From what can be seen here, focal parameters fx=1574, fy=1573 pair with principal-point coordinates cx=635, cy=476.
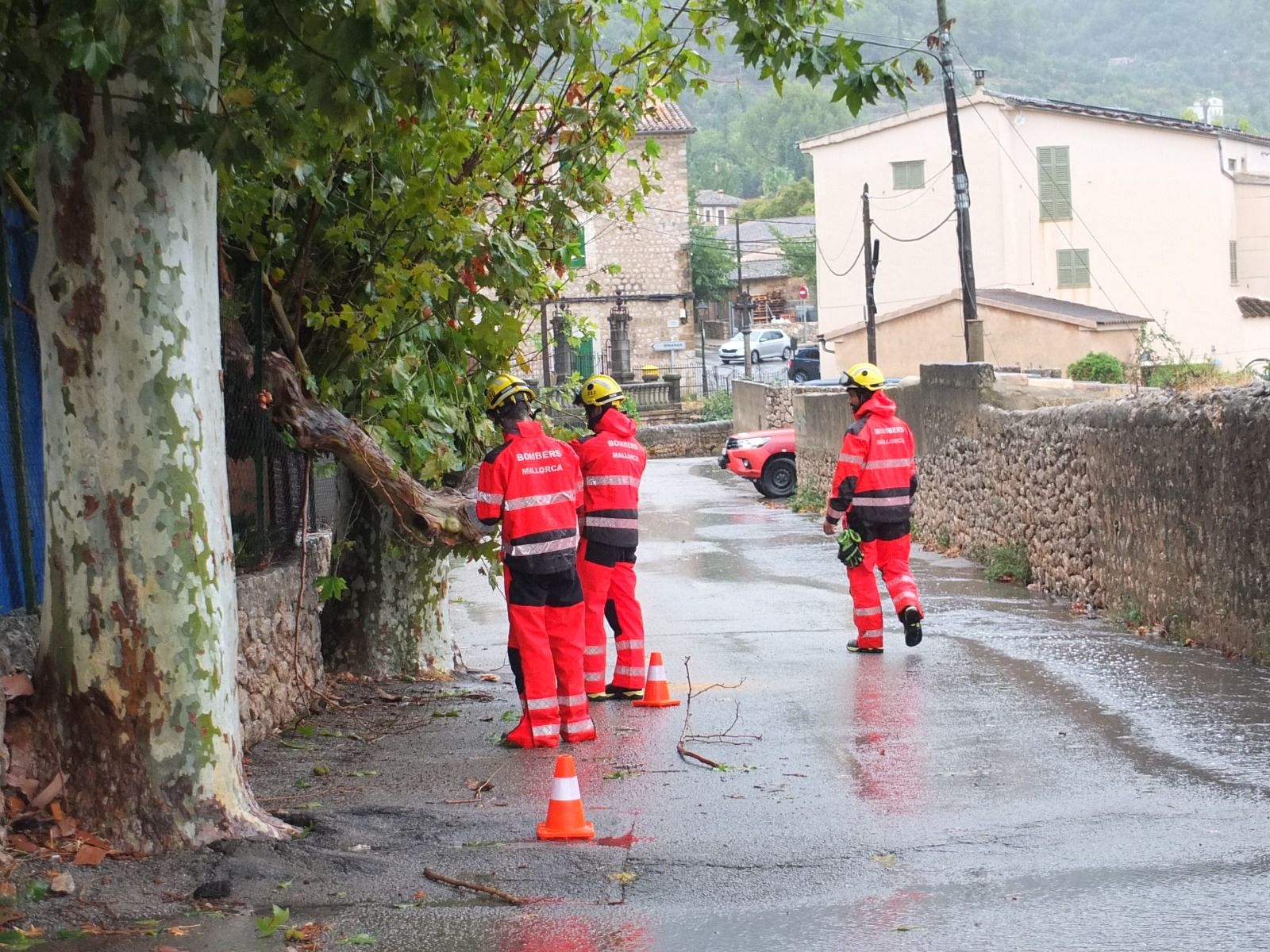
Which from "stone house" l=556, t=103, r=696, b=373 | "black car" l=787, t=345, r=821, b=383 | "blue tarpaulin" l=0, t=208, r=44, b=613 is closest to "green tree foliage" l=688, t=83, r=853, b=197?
"stone house" l=556, t=103, r=696, b=373

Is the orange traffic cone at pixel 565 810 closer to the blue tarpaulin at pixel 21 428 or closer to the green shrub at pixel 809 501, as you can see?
the blue tarpaulin at pixel 21 428

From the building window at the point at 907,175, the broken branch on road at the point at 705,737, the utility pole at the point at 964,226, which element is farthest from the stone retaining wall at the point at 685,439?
the broken branch on road at the point at 705,737

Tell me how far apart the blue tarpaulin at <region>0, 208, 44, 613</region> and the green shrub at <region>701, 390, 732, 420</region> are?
39.5 metres

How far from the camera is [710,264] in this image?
7706cm

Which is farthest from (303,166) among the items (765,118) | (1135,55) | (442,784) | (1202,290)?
(1135,55)

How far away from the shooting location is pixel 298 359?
8648 mm

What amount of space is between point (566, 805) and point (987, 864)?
1572mm

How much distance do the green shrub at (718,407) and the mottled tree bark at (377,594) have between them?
119 ft

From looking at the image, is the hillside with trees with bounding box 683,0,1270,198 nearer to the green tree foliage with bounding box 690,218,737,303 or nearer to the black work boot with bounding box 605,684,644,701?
the green tree foliage with bounding box 690,218,737,303

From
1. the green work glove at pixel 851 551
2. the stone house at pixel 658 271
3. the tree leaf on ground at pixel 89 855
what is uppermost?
the stone house at pixel 658 271

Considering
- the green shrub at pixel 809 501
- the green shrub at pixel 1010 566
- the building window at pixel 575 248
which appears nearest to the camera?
the building window at pixel 575 248

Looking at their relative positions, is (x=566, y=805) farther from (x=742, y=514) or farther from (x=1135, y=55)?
(x=1135, y=55)

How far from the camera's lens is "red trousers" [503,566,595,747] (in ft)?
25.9

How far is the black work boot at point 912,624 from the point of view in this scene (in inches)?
419
